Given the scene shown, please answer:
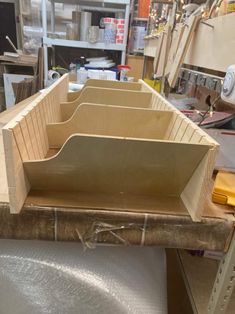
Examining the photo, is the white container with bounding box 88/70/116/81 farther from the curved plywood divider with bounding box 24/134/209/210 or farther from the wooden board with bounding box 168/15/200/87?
the curved plywood divider with bounding box 24/134/209/210

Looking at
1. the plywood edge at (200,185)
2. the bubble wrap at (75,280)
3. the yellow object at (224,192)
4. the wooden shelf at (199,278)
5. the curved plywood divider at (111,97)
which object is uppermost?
the curved plywood divider at (111,97)

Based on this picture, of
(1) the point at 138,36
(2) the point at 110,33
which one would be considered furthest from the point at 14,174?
(1) the point at 138,36

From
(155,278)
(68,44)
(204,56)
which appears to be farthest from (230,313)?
(68,44)

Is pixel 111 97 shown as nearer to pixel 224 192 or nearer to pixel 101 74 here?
pixel 224 192

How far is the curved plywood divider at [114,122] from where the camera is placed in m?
0.49

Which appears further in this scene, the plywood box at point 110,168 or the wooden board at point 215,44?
the wooden board at point 215,44

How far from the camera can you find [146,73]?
2.06m

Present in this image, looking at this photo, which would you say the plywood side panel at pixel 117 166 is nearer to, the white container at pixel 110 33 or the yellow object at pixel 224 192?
the yellow object at pixel 224 192

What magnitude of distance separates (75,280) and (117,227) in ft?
0.63

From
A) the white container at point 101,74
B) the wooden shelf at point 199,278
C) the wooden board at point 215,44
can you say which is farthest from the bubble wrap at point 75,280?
the white container at point 101,74

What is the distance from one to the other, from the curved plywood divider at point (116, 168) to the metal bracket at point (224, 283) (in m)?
0.12

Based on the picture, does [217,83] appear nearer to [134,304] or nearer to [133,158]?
[133,158]

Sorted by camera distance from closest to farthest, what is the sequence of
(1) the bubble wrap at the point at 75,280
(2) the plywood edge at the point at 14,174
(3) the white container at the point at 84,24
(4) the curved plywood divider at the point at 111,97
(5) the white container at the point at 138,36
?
(2) the plywood edge at the point at 14,174, (1) the bubble wrap at the point at 75,280, (4) the curved plywood divider at the point at 111,97, (3) the white container at the point at 84,24, (5) the white container at the point at 138,36

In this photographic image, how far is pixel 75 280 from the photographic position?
19.2 inches
